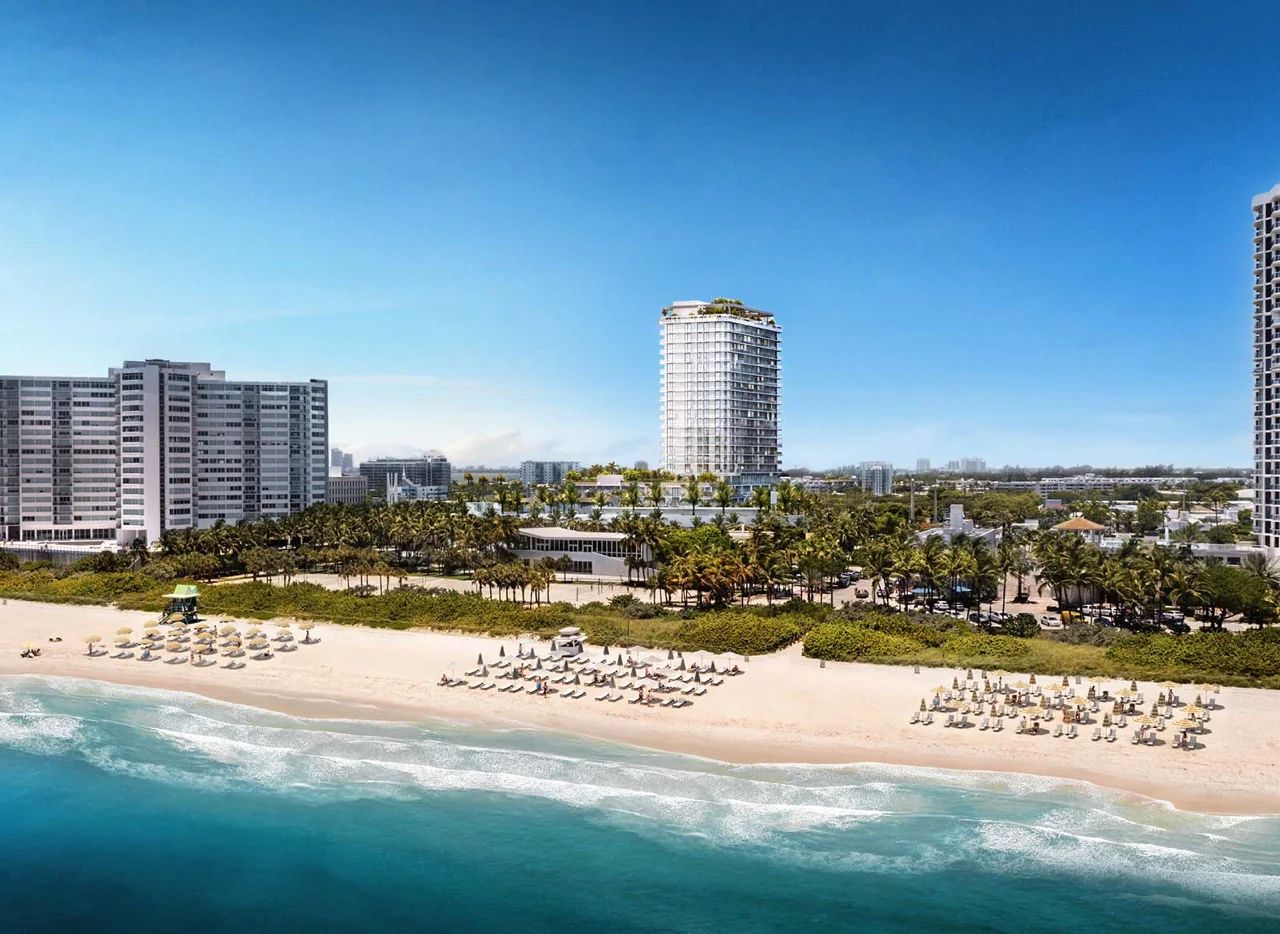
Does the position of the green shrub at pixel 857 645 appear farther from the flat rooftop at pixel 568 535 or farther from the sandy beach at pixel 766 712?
the flat rooftop at pixel 568 535

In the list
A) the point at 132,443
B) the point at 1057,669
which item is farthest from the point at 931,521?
the point at 132,443

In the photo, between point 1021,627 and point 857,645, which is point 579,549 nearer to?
point 857,645

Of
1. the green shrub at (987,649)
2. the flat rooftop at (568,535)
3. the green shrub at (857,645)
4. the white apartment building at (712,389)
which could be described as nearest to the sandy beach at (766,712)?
the green shrub at (857,645)

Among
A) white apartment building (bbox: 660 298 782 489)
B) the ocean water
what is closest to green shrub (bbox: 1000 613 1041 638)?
the ocean water

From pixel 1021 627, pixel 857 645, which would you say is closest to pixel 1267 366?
pixel 1021 627

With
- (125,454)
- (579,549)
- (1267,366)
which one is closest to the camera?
(1267,366)
